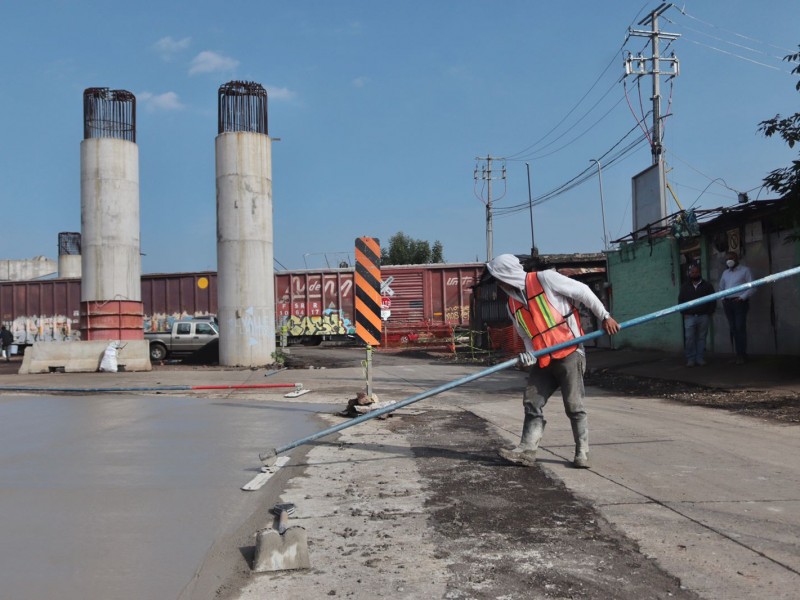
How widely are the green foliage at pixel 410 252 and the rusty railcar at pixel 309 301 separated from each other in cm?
4184

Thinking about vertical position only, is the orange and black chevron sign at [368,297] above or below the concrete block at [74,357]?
above

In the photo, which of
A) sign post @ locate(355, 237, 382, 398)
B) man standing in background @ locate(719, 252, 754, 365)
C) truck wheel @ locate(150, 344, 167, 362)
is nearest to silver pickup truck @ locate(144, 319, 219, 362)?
truck wheel @ locate(150, 344, 167, 362)

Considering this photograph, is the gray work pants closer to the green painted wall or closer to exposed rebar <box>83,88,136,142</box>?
the green painted wall

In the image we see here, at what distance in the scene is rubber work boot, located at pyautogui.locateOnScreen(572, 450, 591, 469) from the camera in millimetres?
5039

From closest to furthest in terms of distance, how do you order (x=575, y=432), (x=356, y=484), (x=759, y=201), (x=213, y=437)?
(x=356, y=484) < (x=575, y=432) < (x=213, y=437) < (x=759, y=201)

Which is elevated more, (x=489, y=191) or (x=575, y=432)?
(x=489, y=191)

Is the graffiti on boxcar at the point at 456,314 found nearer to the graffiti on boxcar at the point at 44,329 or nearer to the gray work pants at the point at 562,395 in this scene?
the graffiti on boxcar at the point at 44,329

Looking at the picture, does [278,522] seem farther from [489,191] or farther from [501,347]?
[489,191]

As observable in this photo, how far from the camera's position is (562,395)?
17.1 ft

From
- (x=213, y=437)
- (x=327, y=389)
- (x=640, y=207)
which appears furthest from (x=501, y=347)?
(x=213, y=437)

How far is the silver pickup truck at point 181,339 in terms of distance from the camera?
24.6 meters

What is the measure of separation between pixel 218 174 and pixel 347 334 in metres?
14.5

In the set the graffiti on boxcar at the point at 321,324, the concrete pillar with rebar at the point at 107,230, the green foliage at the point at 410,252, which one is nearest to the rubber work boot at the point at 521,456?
the concrete pillar with rebar at the point at 107,230

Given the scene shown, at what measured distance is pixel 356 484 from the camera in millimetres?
4812
